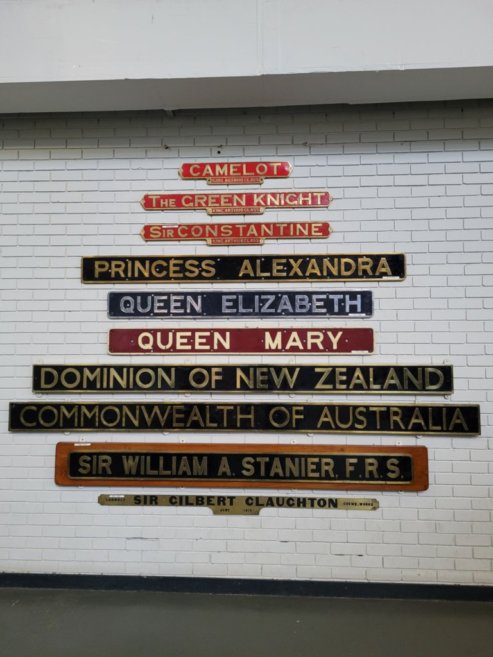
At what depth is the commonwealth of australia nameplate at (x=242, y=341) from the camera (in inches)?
119

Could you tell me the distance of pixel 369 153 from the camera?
311 centimetres

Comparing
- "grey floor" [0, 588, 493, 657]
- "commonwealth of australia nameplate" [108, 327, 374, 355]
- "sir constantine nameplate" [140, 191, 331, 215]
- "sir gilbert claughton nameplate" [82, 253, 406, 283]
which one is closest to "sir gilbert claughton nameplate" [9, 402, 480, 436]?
"commonwealth of australia nameplate" [108, 327, 374, 355]

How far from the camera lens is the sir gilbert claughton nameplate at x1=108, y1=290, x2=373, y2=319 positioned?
3035mm

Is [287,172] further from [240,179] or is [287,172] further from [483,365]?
[483,365]

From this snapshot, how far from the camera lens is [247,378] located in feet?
9.91

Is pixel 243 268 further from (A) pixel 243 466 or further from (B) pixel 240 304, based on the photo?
(A) pixel 243 466

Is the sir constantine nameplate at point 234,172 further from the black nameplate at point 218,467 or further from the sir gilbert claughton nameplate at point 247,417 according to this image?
the black nameplate at point 218,467

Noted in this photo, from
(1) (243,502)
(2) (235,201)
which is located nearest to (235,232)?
(2) (235,201)

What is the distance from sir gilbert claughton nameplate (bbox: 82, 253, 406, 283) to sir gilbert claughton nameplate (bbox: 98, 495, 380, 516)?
1484 millimetres

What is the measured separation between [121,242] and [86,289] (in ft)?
1.37

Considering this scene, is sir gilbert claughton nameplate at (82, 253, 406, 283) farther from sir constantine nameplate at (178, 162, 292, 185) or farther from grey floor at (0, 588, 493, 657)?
grey floor at (0, 588, 493, 657)

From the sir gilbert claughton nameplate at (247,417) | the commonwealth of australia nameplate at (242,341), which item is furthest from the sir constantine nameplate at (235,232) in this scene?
the sir gilbert claughton nameplate at (247,417)

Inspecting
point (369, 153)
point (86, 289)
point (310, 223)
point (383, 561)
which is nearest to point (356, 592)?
point (383, 561)

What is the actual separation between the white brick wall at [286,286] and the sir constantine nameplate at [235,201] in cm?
7
